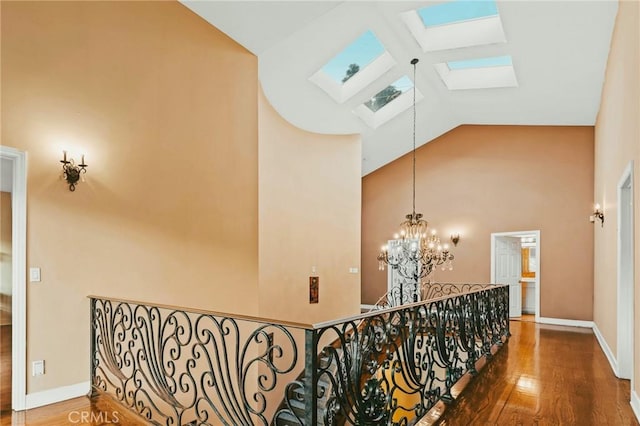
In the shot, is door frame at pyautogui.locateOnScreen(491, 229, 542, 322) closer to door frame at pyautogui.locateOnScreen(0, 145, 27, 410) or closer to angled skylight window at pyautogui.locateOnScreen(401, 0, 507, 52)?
angled skylight window at pyautogui.locateOnScreen(401, 0, 507, 52)

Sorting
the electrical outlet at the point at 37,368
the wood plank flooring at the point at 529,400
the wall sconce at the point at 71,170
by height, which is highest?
the wall sconce at the point at 71,170

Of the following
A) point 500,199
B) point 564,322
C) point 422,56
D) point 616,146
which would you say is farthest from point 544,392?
point 500,199

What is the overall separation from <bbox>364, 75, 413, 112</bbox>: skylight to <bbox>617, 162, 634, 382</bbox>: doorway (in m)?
4.28

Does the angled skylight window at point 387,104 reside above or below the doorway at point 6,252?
above

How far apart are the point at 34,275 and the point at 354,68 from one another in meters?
5.72

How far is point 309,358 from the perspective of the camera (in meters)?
2.08

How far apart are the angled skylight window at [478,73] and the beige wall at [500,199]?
2076 millimetres

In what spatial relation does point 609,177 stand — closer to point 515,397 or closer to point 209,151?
point 515,397

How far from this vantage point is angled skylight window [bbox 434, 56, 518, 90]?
7172mm

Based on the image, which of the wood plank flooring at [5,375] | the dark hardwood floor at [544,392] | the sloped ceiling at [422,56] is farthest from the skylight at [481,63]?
the wood plank flooring at [5,375]

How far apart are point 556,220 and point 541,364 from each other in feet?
15.3

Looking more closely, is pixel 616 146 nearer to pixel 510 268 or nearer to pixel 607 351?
pixel 607 351

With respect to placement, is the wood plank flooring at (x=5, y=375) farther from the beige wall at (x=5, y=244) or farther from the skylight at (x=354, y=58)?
the skylight at (x=354, y=58)

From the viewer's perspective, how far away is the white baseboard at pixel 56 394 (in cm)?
331
